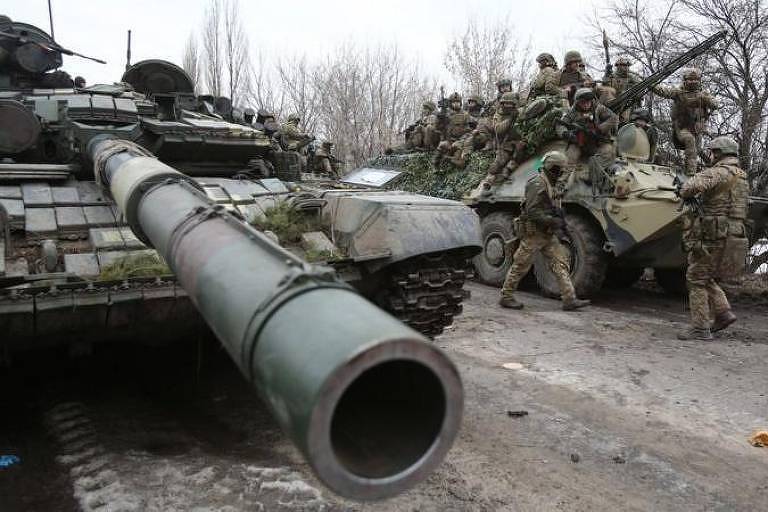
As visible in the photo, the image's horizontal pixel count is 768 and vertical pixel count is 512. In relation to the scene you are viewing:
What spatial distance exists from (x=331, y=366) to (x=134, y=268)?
2.73 meters

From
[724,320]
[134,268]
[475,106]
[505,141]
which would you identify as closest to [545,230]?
[724,320]

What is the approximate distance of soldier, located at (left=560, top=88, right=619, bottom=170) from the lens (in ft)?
28.3

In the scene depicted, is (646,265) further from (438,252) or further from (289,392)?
(289,392)

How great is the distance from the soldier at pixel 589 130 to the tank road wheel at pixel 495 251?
1.45 meters

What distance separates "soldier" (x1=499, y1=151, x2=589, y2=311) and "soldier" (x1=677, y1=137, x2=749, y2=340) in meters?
1.47

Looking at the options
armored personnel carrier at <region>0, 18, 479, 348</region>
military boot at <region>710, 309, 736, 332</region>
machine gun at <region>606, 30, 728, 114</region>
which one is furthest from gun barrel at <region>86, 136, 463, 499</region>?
machine gun at <region>606, 30, 728, 114</region>

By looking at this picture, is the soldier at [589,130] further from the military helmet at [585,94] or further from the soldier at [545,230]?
the soldier at [545,230]

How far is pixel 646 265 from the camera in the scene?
8.60 m

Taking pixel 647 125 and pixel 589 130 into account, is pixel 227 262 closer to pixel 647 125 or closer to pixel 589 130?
pixel 589 130

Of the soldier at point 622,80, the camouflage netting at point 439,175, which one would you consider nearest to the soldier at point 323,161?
the camouflage netting at point 439,175

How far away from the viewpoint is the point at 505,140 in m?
10.1

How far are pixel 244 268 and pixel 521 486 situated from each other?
2.10 meters

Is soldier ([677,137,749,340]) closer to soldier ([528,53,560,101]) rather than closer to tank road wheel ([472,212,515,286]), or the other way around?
tank road wheel ([472,212,515,286])

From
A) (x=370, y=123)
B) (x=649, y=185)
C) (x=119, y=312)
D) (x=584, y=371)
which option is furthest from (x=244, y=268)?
(x=370, y=123)
